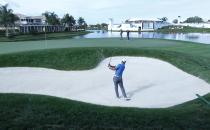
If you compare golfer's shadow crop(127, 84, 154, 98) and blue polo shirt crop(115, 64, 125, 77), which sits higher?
blue polo shirt crop(115, 64, 125, 77)

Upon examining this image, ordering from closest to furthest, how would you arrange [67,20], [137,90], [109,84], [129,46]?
[137,90] < [109,84] < [129,46] < [67,20]

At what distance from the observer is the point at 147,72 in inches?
841

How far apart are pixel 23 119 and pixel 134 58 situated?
16.7 metres

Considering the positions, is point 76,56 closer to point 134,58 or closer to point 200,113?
point 134,58

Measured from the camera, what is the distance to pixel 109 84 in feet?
60.6

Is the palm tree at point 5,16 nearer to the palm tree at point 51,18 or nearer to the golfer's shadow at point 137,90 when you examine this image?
the palm tree at point 51,18

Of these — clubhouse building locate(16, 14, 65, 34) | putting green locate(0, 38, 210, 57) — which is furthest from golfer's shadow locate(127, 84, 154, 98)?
clubhouse building locate(16, 14, 65, 34)

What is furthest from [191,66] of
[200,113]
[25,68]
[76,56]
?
[200,113]

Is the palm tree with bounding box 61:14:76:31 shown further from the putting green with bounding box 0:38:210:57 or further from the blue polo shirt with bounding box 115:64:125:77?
the blue polo shirt with bounding box 115:64:125:77

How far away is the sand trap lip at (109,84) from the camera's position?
1566 centimetres

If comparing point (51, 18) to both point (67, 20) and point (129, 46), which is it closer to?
point (67, 20)

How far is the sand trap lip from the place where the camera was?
15664 millimetres

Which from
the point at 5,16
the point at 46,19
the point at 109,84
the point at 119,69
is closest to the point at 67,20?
the point at 46,19

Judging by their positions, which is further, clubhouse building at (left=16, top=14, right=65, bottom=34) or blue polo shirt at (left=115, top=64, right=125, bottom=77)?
clubhouse building at (left=16, top=14, right=65, bottom=34)
